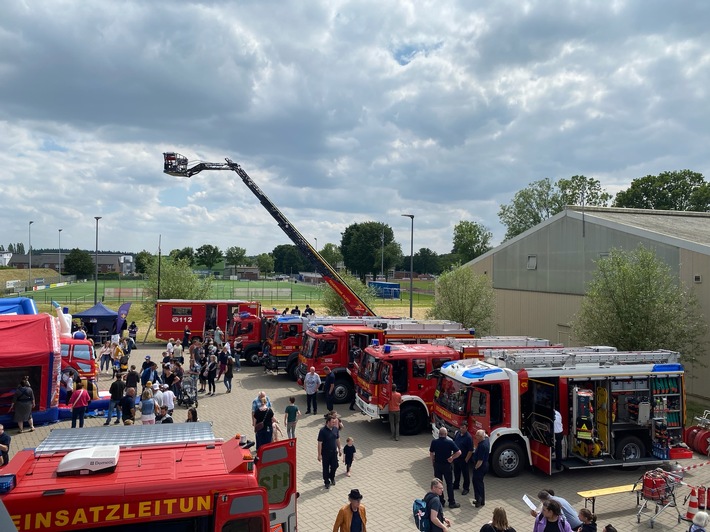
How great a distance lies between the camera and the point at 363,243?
111 meters

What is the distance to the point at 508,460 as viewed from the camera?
39.6 feet

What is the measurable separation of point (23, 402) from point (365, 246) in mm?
98011

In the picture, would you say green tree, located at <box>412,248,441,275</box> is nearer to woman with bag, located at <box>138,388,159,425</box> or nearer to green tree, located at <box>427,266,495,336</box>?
green tree, located at <box>427,266,495,336</box>

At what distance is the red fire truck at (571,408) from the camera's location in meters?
12.0

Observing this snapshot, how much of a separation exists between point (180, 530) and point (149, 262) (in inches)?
1627

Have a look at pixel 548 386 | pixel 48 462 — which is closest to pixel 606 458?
pixel 548 386

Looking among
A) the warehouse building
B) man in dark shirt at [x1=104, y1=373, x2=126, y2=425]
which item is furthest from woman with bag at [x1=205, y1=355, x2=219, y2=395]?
the warehouse building

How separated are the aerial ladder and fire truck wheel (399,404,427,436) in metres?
12.9

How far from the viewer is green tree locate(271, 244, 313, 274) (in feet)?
569

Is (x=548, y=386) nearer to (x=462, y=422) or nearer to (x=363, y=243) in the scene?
(x=462, y=422)

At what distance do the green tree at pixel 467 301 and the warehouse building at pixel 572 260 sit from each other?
7.90 ft

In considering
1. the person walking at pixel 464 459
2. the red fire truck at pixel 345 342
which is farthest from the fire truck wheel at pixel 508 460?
the red fire truck at pixel 345 342

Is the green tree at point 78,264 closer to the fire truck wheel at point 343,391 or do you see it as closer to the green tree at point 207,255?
the green tree at point 207,255

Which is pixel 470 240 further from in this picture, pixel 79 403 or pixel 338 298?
pixel 79 403
